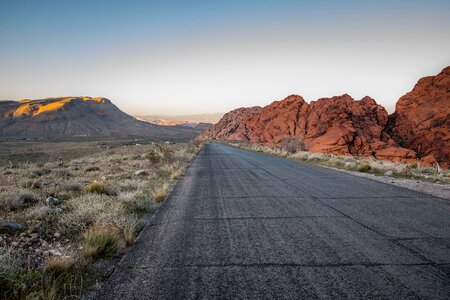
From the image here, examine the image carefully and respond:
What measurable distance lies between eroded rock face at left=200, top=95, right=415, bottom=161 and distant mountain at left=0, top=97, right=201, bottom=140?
8260cm

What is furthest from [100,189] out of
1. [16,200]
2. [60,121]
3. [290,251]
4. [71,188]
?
[60,121]

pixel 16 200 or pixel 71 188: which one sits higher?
pixel 16 200

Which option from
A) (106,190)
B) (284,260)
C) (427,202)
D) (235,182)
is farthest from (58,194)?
(427,202)

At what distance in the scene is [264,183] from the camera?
11930 mm

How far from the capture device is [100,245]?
4.74 m

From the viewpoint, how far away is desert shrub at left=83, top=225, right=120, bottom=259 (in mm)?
4586

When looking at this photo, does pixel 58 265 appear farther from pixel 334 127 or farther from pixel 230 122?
pixel 230 122

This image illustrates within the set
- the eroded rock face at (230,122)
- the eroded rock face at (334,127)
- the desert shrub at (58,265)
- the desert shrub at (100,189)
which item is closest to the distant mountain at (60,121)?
the eroded rock face at (230,122)

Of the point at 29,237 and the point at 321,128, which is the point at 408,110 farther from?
the point at 29,237

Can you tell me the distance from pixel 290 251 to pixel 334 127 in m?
49.7

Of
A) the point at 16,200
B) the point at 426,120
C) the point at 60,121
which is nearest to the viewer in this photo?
the point at 16,200

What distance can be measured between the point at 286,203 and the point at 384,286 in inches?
185

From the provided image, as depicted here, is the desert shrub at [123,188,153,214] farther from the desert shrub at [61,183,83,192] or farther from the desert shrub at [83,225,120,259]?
the desert shrub at [61,183,83,192]

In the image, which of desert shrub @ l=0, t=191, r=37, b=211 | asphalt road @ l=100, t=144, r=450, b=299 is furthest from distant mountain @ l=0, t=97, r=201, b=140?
A: asphalt road @ l=100, t=144, r=450, b=299
